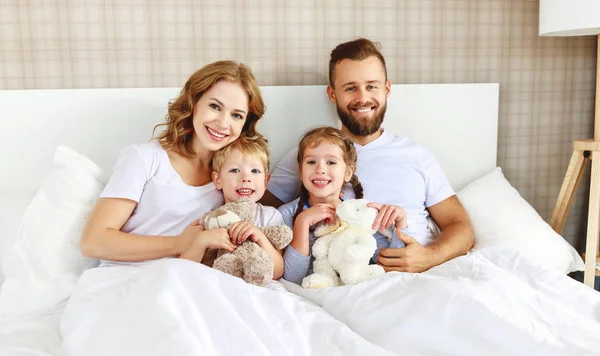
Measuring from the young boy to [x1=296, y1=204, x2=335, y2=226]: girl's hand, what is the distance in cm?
9

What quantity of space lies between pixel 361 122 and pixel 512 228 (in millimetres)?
658

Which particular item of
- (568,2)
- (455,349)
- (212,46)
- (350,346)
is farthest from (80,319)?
(568,2)

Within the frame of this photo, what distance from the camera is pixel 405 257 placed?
170cm

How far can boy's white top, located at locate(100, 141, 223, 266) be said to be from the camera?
1.63 metres

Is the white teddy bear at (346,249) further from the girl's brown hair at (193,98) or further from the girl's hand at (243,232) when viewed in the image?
the girl's brown hair at (193,98)

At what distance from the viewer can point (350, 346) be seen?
117 cm

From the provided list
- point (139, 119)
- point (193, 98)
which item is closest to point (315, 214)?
point (193, 98)

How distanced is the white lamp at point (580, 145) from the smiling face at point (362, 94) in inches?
25.9

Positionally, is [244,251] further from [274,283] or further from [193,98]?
[193,98]

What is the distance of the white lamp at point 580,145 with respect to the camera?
6.28 ft

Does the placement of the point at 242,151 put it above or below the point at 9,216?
above

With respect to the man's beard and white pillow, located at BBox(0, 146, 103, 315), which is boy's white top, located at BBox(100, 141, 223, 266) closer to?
white pillow, located at BBox(0, 146, 103, 315)

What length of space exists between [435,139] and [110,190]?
1.29 meters

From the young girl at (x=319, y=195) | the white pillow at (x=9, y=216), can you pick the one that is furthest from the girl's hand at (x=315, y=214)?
the white pillow at (x=9, y=216)
